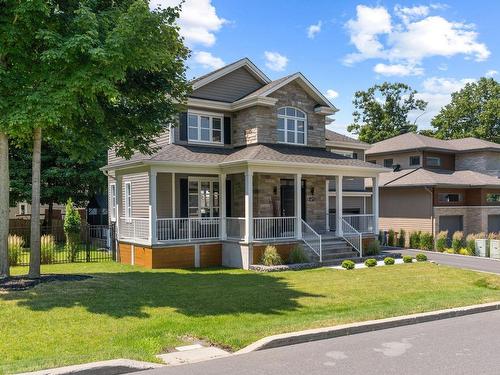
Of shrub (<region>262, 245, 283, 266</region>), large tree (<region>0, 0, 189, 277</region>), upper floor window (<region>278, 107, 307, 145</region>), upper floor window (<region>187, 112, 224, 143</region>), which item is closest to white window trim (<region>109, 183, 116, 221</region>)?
upper floor window (<region>187, 112, 224, 143</region>)

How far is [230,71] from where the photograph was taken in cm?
2133

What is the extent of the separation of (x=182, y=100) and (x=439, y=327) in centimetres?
1025

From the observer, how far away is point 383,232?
30.0 metres

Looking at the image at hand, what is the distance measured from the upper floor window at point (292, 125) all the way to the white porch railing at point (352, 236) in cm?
434

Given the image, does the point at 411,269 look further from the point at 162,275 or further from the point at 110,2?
the point at 110,2

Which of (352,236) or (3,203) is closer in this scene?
(3,203)

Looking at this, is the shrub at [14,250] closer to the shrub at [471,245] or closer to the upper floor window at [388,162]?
the shrub at [471,245]

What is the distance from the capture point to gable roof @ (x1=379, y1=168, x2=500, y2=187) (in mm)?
29127

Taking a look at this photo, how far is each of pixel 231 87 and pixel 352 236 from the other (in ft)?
28.9

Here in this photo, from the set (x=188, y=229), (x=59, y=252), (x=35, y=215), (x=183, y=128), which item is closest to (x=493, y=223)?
(x=188, y=229)

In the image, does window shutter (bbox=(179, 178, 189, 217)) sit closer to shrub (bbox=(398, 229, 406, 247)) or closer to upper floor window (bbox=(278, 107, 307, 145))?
upper floor window (bbox=(278, 107, 307, 145))

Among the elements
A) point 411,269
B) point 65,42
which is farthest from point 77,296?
point 411,269

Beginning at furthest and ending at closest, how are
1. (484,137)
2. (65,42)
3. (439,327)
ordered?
1. (484,137)
2. (65,42)
3. (439,327)

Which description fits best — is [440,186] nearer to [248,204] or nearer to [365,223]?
[365,223]
